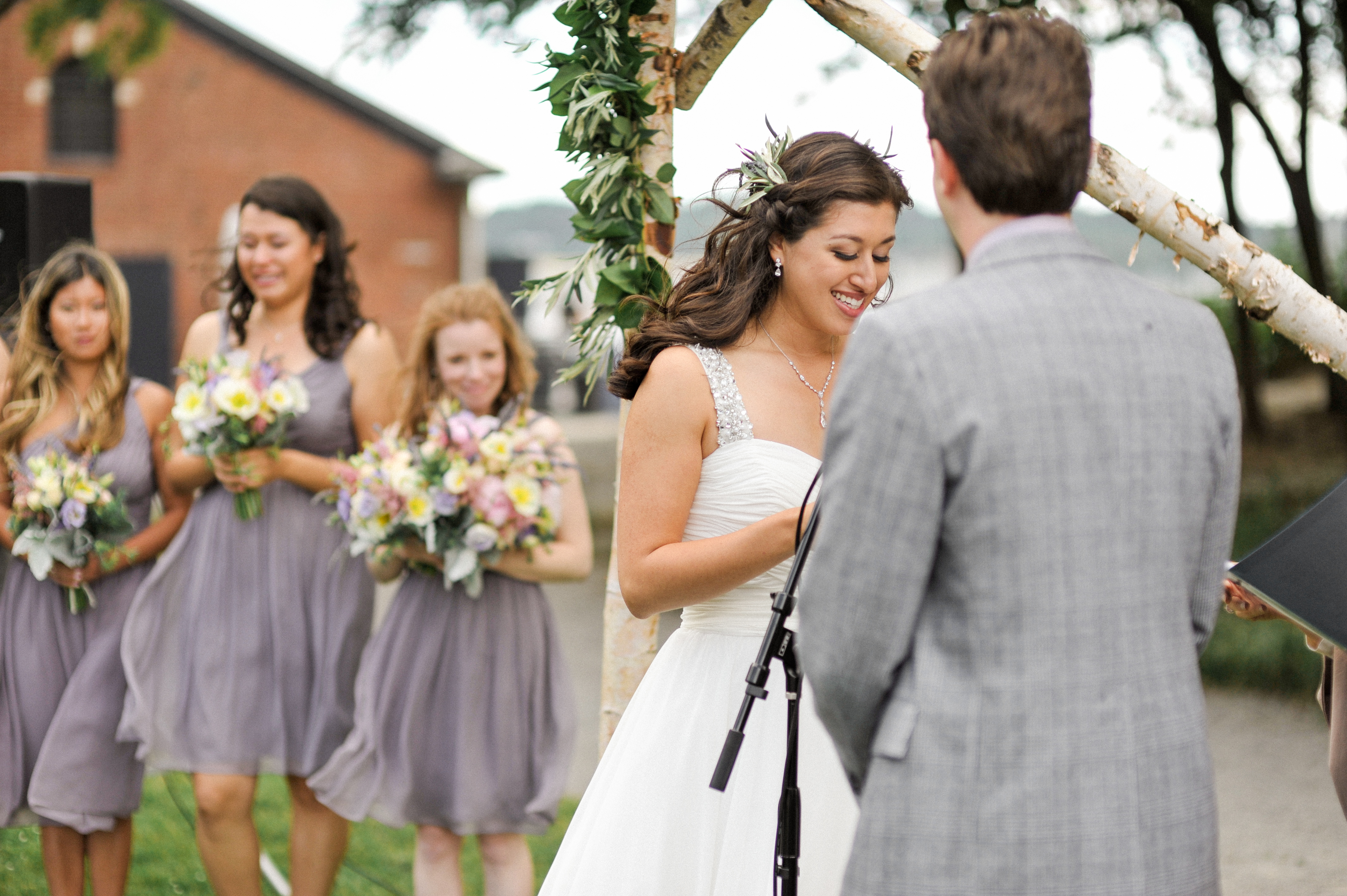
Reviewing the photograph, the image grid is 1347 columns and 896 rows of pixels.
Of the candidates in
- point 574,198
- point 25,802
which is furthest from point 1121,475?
point 25,802

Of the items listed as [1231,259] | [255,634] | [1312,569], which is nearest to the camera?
[1312,569]

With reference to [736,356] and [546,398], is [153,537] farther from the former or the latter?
[546,398]

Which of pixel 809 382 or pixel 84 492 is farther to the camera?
pixel 84 492

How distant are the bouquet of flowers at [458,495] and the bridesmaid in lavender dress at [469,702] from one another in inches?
4.1

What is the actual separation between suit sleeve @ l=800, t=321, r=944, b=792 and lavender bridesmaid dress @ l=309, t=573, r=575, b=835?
258 cm

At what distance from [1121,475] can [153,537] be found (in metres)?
3.67

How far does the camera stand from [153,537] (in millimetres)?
4465

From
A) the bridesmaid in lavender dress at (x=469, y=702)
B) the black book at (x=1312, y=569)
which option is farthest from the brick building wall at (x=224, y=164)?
the black book at (x=1312, y=569)

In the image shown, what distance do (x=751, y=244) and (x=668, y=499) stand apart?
0.65m

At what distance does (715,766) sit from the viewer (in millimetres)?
2758

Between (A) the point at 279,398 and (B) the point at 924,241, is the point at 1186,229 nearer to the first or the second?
(A) the point at 279,398

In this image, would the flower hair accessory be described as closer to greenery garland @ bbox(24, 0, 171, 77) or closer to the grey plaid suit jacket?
the grey plaid suit jacket

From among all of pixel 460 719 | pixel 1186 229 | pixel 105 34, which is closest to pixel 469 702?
pixel 460 719

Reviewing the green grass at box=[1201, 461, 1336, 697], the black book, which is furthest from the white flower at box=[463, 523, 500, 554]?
the green grass at box=[1201, 461, 1336, 697]
